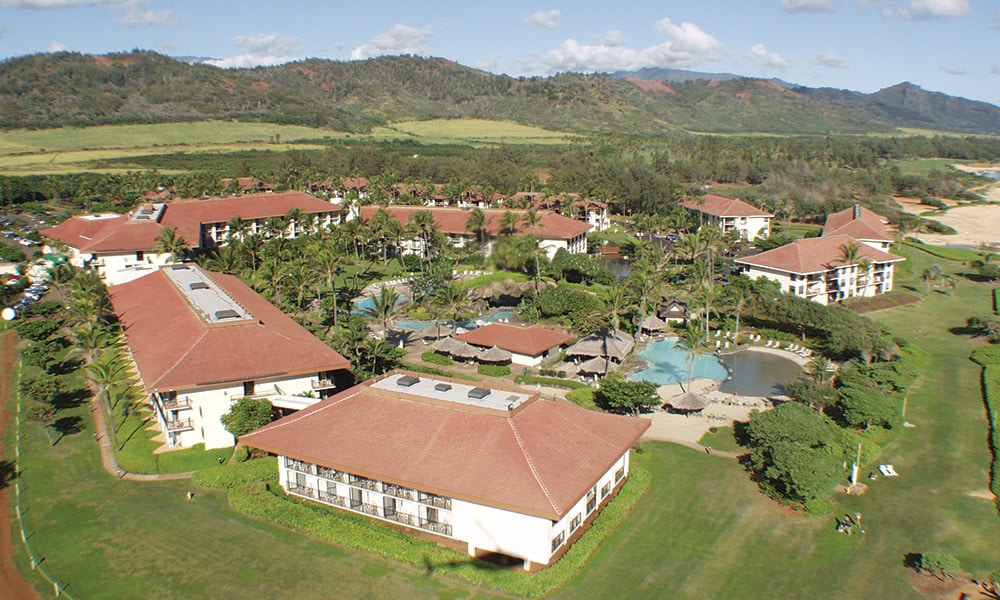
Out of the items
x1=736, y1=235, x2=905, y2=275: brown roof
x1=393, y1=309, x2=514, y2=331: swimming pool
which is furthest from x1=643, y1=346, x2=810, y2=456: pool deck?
x1=736, y1=235, x2=905, y2=275: brown roof

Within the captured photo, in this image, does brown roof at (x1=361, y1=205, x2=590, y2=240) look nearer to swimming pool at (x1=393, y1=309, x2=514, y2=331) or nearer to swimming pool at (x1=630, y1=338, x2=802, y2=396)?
swimming pool at (x1=393, y1=309, x2=514, y2=331)

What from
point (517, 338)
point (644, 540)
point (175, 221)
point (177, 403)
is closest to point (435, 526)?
point (644, 540)

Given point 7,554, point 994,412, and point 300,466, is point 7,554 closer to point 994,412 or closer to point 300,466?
point 300,466

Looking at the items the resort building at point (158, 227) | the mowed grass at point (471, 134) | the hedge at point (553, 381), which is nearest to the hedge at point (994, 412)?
the hedge at point (553, 381)

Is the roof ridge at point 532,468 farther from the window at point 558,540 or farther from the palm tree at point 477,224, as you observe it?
the palm tree at point 477,224

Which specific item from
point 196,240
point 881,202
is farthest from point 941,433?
point 881,202

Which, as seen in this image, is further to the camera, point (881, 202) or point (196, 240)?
point (881, 202)

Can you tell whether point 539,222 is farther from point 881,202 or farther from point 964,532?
point 881,202

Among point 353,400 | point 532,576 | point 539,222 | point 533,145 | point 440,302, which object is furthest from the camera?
point 533,145
